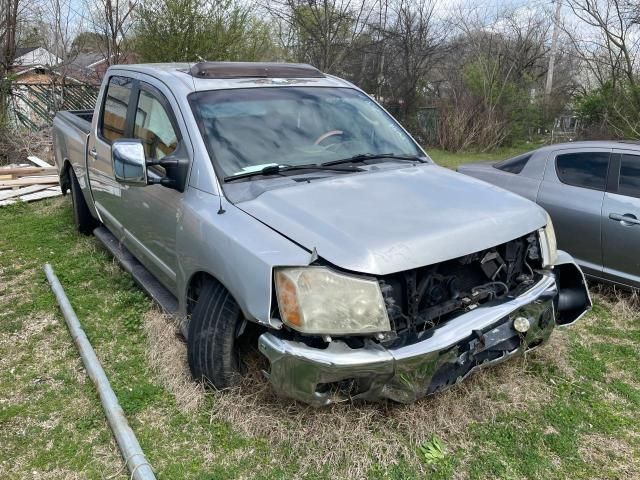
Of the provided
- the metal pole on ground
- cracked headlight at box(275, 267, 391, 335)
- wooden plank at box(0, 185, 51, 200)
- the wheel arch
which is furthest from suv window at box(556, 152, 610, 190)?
wooden plank at box(0, 185, 51, 200)

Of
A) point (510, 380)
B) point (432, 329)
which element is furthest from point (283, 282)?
point (510, 380)

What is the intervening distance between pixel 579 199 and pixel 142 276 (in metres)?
3.76

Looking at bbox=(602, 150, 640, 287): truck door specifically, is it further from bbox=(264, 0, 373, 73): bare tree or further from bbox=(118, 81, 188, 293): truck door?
bbox=(264, 0, 373, 73): bare tree

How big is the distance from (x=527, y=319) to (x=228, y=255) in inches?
61.1

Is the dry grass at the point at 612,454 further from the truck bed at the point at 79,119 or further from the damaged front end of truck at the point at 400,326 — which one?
the truck bed at the point at 79,119

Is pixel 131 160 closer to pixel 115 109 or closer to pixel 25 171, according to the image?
pixel 115 109

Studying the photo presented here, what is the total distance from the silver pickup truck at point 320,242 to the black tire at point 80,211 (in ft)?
6.69

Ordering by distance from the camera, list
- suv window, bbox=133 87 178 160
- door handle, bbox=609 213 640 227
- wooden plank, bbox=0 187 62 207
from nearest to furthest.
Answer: suv window, bbox=133 87 178 160 < door handle, bbox=609 213 640 227 < wooden plank, bbox=0 187 62 207

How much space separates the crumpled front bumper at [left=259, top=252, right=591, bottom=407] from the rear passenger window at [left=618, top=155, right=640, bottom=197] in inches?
88.5

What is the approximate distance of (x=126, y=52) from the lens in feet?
43.2

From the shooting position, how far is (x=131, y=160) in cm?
301

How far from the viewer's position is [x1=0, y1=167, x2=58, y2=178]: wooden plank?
8.84 m

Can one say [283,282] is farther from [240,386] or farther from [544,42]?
[544,42]

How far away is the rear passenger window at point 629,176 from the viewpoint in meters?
4.49
